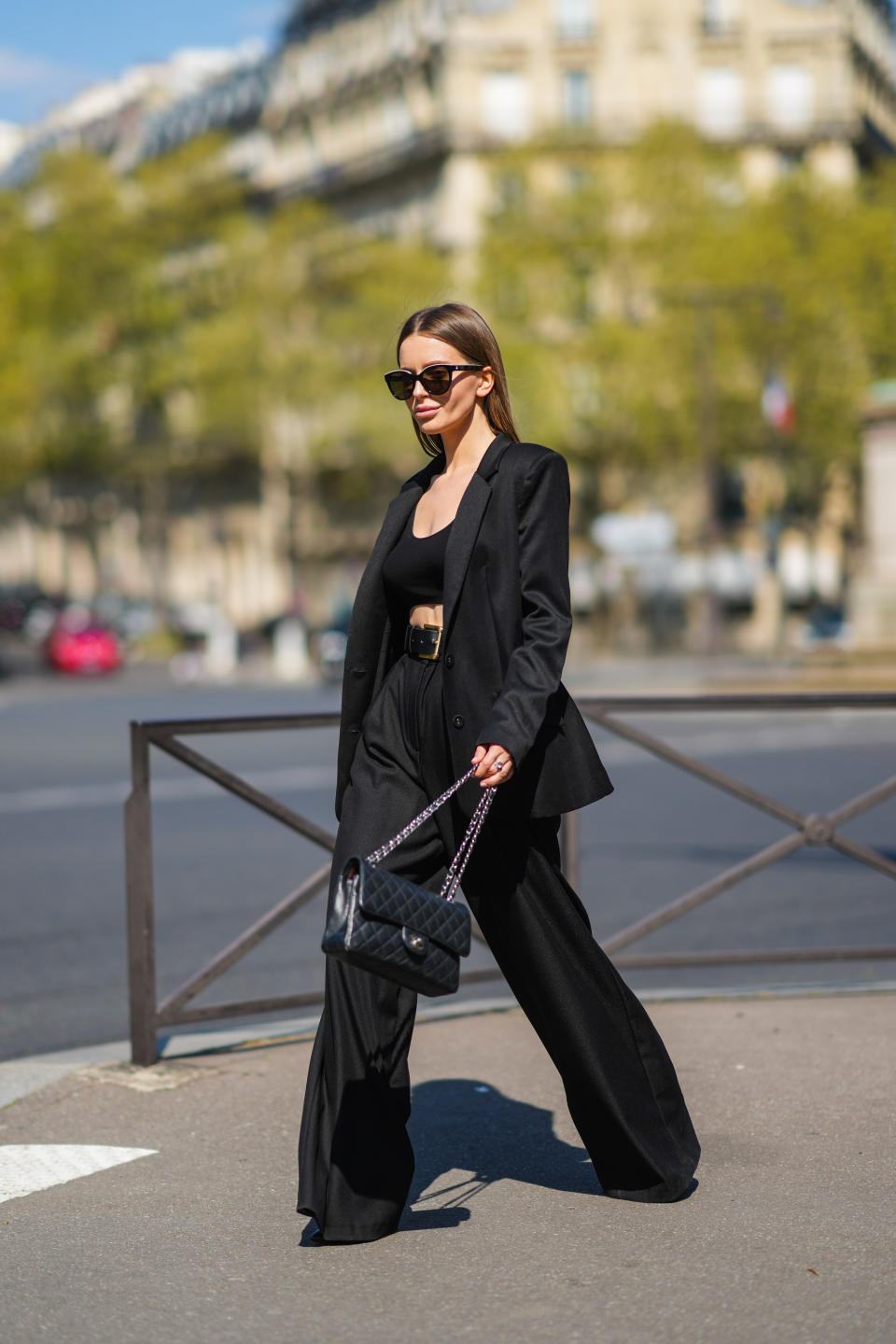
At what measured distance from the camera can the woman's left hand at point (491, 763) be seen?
12.3 feet

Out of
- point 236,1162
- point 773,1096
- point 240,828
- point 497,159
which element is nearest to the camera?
point 236,1162

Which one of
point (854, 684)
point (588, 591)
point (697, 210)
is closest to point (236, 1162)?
point (854, 684)

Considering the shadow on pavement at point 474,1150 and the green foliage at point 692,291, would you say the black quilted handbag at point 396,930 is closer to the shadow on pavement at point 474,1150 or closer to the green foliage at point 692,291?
the shadow on pavement at point 474,1150

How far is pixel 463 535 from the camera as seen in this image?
12.9 ft

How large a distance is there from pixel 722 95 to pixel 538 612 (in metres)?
63.4

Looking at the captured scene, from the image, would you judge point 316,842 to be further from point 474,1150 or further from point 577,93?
point 577,93

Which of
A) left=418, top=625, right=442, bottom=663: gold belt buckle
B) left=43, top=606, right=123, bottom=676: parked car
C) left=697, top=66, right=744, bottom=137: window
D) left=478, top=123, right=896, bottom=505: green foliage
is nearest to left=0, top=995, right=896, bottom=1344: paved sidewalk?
left=418, top=625, right=442, bottom=663: gold belt buckle

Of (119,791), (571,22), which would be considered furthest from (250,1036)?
(571,22)

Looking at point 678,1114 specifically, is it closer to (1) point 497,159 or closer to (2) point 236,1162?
(2) point 236,1162

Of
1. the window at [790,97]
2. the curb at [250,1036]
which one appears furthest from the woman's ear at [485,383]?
the window at [790,97]

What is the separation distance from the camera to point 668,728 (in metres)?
8.55

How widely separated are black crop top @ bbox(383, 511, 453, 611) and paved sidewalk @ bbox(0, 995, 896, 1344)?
4.26ft

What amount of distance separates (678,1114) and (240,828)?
7.60 m

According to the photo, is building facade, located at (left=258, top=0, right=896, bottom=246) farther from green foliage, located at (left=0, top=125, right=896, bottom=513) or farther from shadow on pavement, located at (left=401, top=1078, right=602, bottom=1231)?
shadow on pavement, located at (left=401, top=1078, right=602, bottom=1231)
